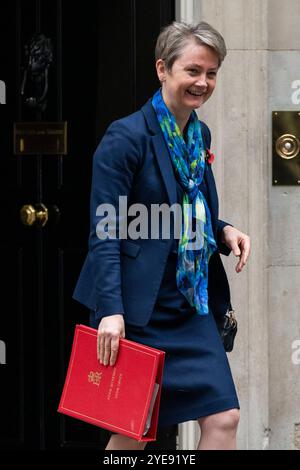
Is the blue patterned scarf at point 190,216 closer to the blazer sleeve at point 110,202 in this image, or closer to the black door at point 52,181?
the blazer sleeve at point 110,202

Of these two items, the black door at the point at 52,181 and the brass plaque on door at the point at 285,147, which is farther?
the black door at the point at 52,181

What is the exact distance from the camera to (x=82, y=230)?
5.50 m

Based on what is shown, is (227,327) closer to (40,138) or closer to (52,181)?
(52,181)

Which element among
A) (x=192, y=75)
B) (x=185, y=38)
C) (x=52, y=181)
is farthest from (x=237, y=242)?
(x=52, y=181)

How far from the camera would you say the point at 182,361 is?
13.1 ft

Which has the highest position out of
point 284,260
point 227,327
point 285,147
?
point 285,147

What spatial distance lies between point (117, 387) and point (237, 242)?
0.73 m

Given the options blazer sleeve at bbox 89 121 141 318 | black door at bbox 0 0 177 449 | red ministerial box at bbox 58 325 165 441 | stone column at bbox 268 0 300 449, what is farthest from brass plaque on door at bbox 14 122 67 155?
red ministerial box at bbox 58 325 165 441

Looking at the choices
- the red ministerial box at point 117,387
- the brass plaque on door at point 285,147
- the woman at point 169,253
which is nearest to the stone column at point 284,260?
the brass plaque on door at point 285,147

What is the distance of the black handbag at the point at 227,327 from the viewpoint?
4.23 meters

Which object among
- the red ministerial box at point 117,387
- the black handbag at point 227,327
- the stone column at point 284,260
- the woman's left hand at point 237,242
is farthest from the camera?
the stone column at point 284,260

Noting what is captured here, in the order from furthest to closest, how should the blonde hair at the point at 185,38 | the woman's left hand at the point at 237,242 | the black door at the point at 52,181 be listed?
the black door at the point at 52,181 → the woman's left hand at the point at 237,242 → the blonde hair at the point at 185,38

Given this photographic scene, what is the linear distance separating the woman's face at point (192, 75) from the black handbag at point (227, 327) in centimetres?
81
